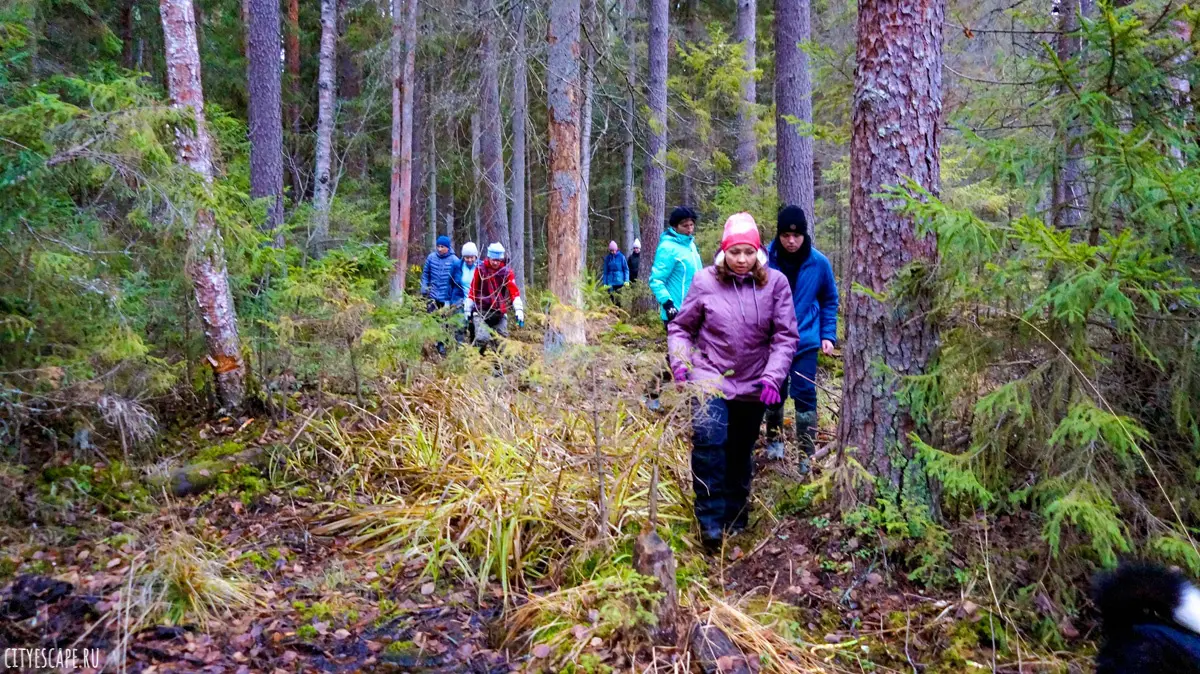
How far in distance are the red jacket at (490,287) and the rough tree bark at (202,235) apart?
310cm

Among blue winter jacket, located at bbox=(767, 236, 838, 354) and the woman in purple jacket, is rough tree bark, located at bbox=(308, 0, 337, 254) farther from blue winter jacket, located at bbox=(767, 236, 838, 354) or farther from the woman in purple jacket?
the woman in purple jacket

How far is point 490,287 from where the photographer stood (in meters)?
9.05

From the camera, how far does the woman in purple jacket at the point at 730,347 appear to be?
4.22 m

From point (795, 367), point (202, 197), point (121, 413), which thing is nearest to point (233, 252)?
point (202, 197)

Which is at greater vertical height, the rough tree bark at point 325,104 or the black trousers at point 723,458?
the rough tree bark at point 325,104

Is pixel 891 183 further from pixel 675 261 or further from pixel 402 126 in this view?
pixel 402 126

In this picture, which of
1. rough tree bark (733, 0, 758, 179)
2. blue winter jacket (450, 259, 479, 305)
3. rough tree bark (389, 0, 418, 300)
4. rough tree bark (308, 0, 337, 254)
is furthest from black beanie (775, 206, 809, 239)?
rough tree bark (389, 0, 418, 300)

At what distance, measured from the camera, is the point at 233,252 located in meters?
5.50

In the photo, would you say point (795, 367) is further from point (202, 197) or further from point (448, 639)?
point (202, 197)

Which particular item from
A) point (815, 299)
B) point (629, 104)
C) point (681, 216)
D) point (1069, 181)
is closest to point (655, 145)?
point (629, 104)

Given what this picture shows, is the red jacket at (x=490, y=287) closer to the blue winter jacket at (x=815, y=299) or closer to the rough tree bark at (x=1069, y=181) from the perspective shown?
the blue winter jacket at (x=815, y=299)

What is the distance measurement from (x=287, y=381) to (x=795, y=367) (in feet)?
15.2

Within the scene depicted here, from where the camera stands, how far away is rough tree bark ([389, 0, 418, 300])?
14.2 meters

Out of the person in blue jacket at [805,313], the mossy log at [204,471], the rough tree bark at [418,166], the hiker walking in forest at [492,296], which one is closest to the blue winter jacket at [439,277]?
the hiker walking in forest at [492,296]
